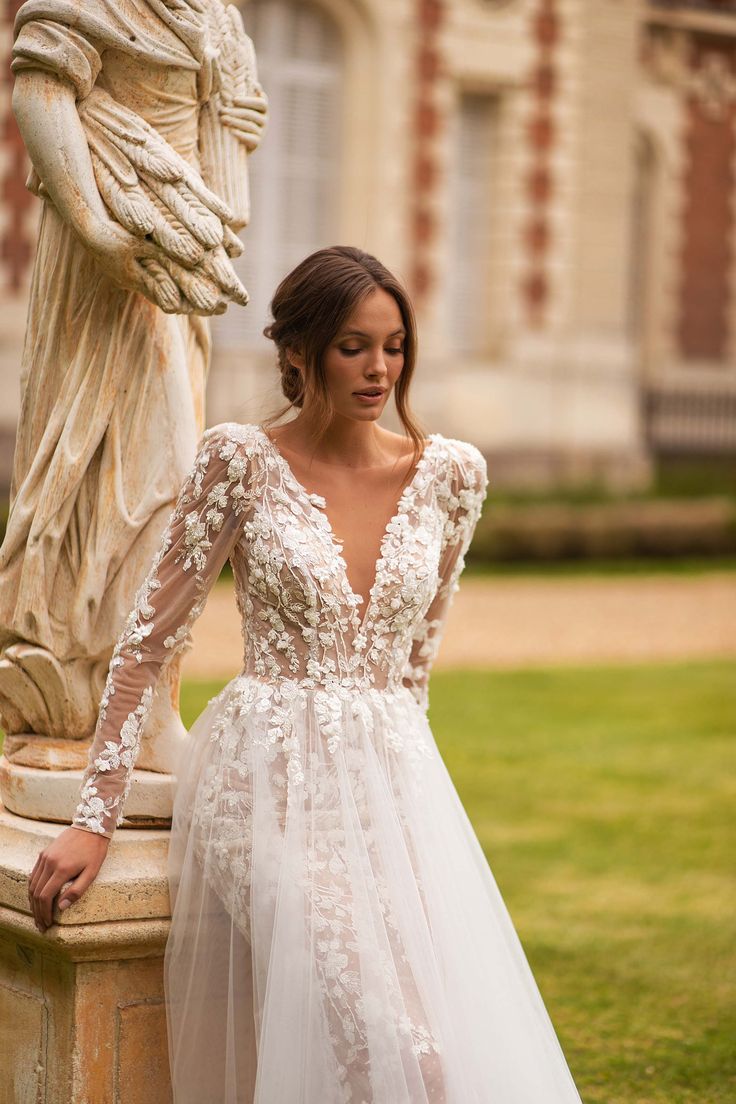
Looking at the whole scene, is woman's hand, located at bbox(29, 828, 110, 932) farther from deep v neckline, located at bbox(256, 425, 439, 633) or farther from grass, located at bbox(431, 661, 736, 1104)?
grass, located at bbox(431, 661, 736, 1104)

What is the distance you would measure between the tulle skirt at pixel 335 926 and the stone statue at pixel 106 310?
0.84ft

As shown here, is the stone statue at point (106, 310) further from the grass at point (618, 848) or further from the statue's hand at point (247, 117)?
Answer: the grass at point (618, 848)

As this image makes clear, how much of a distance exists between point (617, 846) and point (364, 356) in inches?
143

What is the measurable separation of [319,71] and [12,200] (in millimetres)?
2985

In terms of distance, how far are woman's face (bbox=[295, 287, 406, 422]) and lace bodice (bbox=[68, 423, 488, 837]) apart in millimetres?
142

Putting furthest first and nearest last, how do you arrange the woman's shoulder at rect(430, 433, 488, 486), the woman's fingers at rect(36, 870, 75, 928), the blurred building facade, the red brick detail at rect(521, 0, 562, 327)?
the red brick detail at rect(521, 0, 562, 327) < the blurred building facade < the woman's shoulder at rect(430, 433, 488, 486) < the woman's fingers at rect(36, 870, 75, 928)

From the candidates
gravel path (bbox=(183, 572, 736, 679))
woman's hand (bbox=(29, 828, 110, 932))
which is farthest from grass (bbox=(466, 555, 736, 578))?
woman's hand (bbox=(29, 828, 110, 932))

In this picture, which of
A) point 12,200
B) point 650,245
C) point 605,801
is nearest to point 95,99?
point 605,801

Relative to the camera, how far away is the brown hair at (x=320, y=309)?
243 cm

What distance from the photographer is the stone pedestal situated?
2.43m

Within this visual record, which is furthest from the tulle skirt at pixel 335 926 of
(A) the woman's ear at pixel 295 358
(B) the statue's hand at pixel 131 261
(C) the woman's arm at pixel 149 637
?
(B) the statue's hand at pixel 131 261

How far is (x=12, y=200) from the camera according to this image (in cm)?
1301

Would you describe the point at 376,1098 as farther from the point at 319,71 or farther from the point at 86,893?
the point at 319,71

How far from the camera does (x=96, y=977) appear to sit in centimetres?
247
